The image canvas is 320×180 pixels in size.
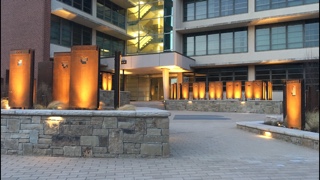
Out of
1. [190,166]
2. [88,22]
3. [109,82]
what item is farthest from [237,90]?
[190,166]

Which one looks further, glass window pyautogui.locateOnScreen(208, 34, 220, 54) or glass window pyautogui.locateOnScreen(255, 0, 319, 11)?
glass window pyautogui.locateOnScreen(208, 34, 220, 54)

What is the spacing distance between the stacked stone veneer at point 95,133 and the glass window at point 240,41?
2451cm

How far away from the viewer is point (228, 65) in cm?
2925

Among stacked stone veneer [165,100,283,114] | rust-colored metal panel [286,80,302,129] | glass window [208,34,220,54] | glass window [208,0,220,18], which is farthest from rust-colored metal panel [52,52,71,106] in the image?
glass window [208,0,220,18]

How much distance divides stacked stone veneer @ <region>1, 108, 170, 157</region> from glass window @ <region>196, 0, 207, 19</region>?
84.8 feet

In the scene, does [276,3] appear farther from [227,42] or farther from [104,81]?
[104,81]

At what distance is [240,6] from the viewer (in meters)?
28.6

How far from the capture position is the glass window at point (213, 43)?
3016 cm

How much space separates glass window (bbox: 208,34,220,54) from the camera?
3016 cm

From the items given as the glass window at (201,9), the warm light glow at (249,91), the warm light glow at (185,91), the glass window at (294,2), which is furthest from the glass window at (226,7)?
the warm light glow at (249,91)

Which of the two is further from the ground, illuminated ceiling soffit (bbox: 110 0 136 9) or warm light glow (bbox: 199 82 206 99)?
illuminated ceiling soffit (bbox: 110 0 136 9)

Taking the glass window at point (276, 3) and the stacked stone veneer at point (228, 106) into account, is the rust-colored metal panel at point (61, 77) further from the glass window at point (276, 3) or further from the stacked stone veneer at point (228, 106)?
the glass window at point (276, 3)

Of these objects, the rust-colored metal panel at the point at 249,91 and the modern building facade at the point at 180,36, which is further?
the rust-colored metal panel at the point at 249,91

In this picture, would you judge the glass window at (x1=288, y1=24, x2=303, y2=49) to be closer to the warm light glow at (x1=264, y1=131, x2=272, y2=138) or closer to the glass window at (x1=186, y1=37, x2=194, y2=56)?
the glass window at (x1=186, y1=37, x2=194, y2=56)
